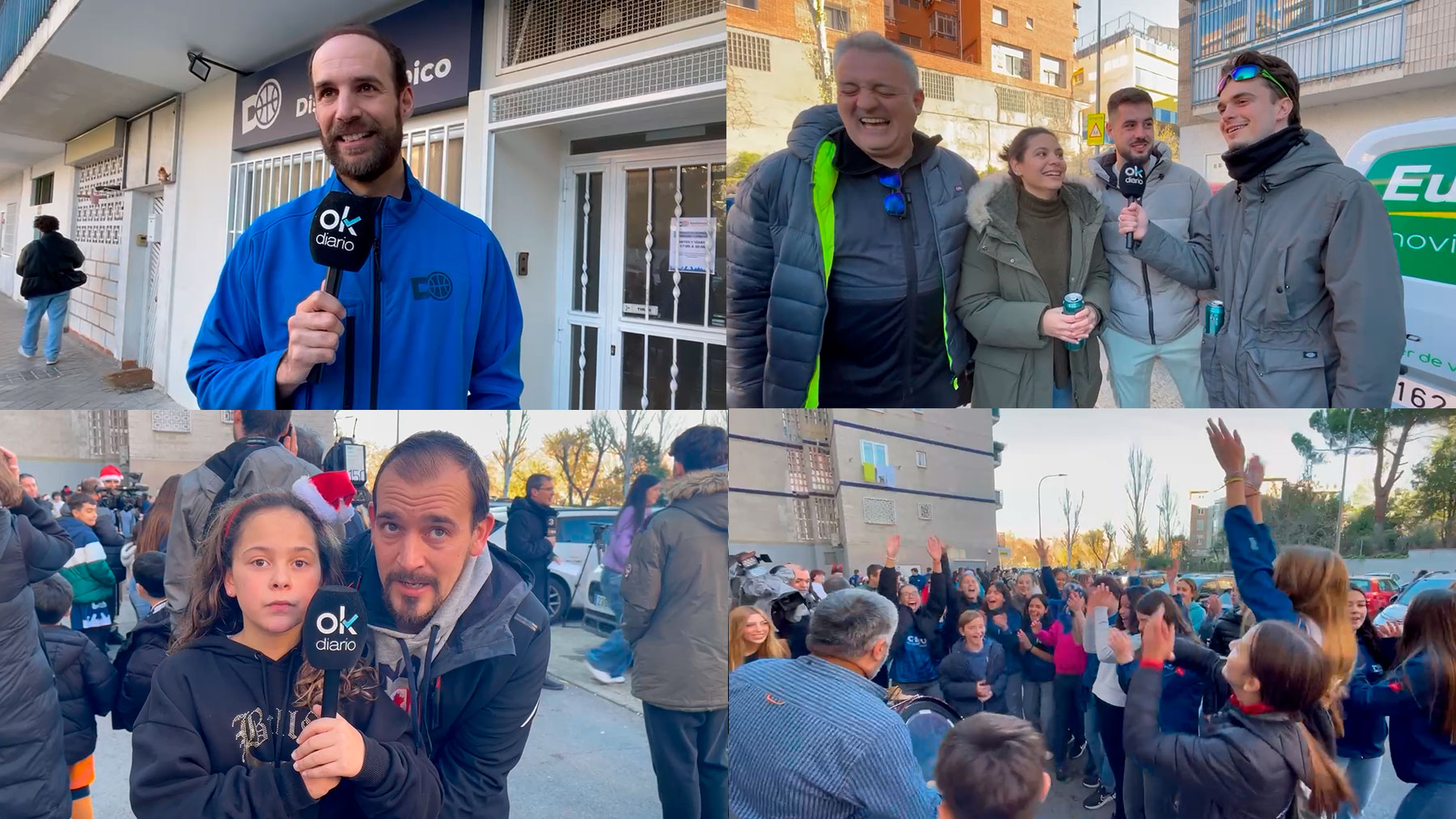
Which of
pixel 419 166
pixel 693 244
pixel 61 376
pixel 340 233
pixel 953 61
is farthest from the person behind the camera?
pixel 61 376

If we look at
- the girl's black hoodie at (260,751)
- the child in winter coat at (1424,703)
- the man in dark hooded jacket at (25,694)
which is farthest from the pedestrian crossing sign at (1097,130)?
the man in dark hooded jacket at (25,694)

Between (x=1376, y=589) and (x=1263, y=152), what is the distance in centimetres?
115

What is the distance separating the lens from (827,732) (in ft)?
6.16

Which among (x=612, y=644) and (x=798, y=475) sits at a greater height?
(x=798, y=475)

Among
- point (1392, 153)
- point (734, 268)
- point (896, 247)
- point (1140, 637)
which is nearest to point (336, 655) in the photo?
point (734, 268)

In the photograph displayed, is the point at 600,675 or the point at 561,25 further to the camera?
the point at 561,25

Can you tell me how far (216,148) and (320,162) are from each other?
917 mm

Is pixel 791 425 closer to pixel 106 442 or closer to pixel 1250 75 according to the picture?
pixel 1250 75

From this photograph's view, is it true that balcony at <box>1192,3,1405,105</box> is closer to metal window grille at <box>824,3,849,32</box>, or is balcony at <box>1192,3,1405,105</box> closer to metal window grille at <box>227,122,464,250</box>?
metal window grille at <box>824,3,849,32</box>

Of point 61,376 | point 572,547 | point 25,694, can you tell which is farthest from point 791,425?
point 61,376

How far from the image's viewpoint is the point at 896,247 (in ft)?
7.75

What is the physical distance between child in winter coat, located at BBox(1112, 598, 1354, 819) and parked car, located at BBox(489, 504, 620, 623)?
135cm

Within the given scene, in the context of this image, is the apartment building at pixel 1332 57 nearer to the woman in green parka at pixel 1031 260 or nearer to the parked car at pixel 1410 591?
the woman in green parka at pixel 1031 260

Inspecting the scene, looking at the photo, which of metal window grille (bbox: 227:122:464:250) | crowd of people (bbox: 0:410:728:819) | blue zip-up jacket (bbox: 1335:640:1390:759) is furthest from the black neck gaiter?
metal window grille (bbox: 227:122:464:250)
